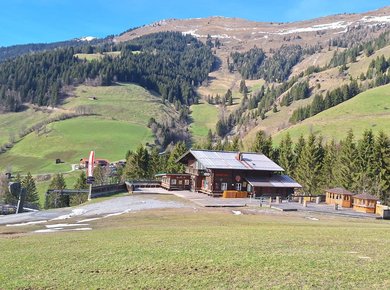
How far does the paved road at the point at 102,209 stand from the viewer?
138 ft

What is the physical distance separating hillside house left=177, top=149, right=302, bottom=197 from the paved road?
13.1 metres

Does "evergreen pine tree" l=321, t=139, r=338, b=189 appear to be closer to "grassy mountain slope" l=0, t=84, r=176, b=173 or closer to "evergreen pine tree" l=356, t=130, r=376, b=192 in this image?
"evergreen pine tree" l=356, t=130, r=376, b=192

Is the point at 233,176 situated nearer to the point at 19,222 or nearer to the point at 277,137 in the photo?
the point at 19,222

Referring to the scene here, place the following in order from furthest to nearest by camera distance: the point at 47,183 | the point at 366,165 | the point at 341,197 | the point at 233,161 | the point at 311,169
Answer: the point at 47,183, the point at 311,169, the point at 366,165, the point at 233,161, the point at 341,197

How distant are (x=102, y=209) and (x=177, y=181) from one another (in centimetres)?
2760

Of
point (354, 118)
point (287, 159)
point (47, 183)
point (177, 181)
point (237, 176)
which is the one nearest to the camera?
point (237, 176)

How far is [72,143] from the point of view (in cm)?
16338

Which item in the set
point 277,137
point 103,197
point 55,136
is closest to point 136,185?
point 103,197

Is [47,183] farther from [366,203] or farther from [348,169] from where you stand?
[366,203]

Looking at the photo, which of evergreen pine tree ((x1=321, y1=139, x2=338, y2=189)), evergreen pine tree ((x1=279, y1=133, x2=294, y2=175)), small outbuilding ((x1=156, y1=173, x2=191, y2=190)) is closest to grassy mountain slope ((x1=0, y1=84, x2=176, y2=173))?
small outbuilding ((x1=156, y1=173, x2=191, y2=190))

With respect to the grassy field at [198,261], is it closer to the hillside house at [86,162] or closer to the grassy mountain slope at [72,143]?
the hillside house at [86,162]

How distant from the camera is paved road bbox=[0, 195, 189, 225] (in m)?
42.2

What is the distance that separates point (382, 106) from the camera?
155 metres

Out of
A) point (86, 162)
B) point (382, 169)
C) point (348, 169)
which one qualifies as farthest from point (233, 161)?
point (86, 162)
